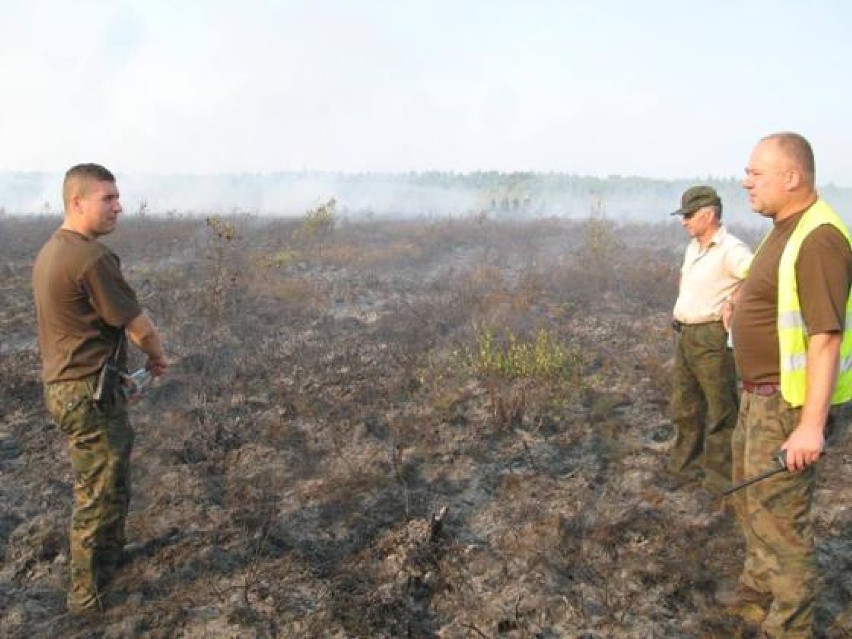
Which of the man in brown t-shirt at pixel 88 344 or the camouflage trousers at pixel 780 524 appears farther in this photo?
the man in brown t-shirt at pixel 88 344

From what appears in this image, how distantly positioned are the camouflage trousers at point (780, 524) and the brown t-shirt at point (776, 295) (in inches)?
7.5

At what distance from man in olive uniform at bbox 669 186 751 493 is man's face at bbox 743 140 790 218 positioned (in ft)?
4.23

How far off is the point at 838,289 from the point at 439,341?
553 centimetres

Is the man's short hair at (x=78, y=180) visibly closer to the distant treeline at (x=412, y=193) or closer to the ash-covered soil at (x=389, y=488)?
the ash-covered soil at (x=389, y=488)

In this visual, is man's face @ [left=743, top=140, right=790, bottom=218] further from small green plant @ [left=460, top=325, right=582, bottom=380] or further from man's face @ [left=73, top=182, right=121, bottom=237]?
small green plant @ [left=460, top=325, right=582, bottom=380]

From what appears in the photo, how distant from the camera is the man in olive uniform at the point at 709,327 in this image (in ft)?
12.5

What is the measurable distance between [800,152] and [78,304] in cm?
346

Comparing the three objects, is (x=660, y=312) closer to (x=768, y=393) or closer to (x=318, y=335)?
(x=318, y=335)

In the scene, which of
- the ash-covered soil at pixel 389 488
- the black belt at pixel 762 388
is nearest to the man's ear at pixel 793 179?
the black belt at pixel 762 388

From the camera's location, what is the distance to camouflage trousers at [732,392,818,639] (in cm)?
249

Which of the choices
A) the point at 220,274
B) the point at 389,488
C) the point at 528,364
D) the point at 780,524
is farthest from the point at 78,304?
the point at 220,274

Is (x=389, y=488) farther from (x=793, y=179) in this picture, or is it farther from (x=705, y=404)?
(x=793, y=179)

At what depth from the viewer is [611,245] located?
13.4 metres

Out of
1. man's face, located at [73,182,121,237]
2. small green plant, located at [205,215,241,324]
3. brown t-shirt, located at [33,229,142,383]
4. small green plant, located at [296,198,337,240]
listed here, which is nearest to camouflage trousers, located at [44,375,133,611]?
brown t-shirt, located at [33,229,142,383]
